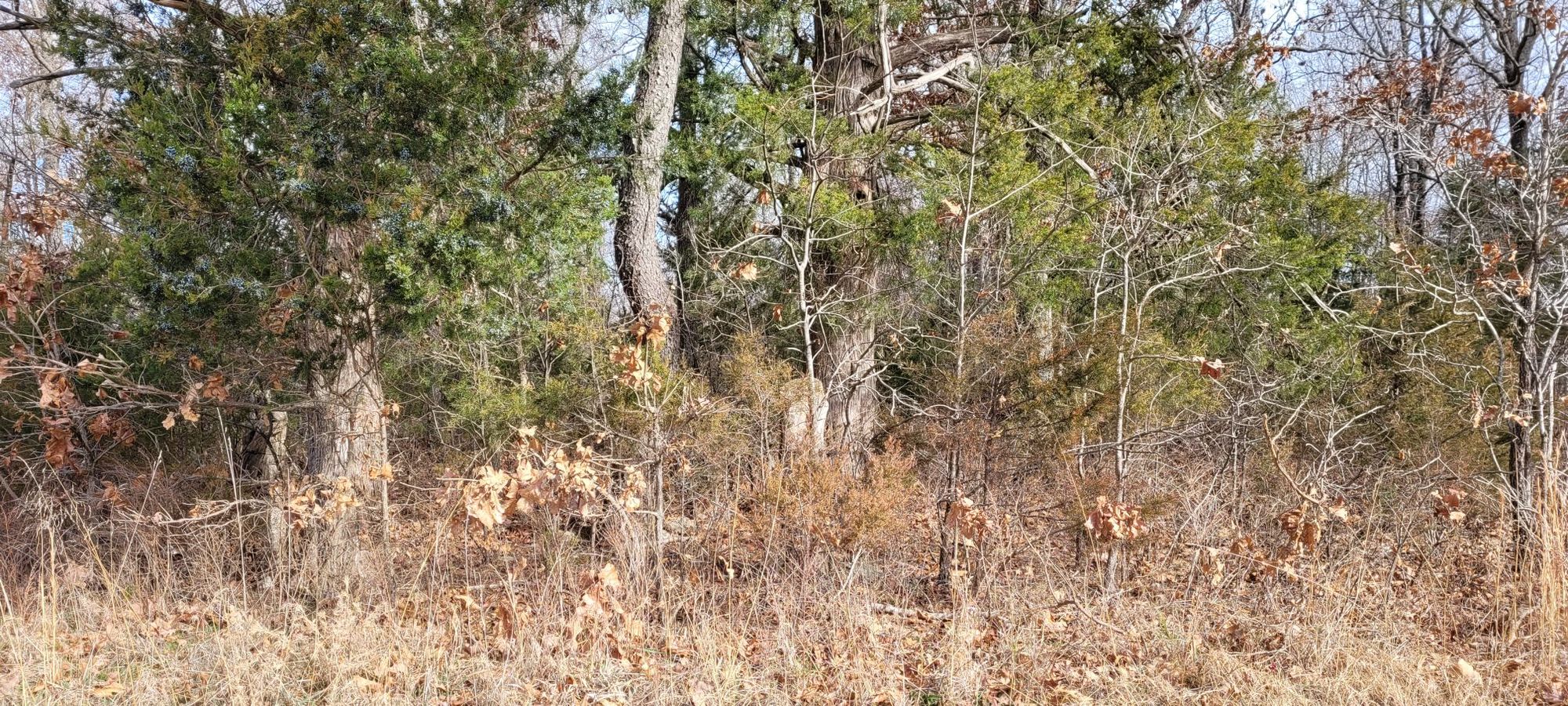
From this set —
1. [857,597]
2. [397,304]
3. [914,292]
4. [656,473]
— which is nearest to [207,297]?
[397,304]

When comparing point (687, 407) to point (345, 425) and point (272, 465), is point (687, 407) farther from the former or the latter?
point (272, 465)

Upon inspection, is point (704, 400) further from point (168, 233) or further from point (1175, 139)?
point (1175, 139)

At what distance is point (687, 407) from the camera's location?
19.3 feet

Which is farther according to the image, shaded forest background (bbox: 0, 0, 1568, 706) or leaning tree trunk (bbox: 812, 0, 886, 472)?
leaning tree trunk (bbox: 812, 0, 886, 472)

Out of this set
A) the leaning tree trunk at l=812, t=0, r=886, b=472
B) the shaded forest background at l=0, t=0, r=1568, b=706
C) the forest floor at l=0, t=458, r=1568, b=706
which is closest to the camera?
the forest floor at l=0, t=458, r=1568, b=706

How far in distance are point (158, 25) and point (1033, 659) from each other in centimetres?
660

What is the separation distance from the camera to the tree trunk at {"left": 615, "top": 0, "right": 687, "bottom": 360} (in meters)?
7.32

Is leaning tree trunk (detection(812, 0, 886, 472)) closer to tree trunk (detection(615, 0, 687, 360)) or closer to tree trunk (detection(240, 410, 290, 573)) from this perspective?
tree trunk (detection(615, 0, 687, 360))

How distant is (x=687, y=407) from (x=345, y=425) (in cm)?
248

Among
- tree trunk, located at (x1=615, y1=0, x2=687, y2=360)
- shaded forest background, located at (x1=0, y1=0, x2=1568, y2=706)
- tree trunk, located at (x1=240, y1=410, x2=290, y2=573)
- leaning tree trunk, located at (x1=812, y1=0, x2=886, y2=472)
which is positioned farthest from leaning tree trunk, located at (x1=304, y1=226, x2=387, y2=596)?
leaning tree trunk, located at (x1=812, y1=0, x2=886, y2=472)

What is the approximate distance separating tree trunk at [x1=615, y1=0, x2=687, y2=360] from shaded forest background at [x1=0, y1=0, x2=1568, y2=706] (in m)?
0.04

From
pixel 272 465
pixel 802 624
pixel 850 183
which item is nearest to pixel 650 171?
pixel 850 183

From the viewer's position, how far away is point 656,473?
223 inches

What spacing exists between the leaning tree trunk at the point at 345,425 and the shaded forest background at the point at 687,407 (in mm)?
31
